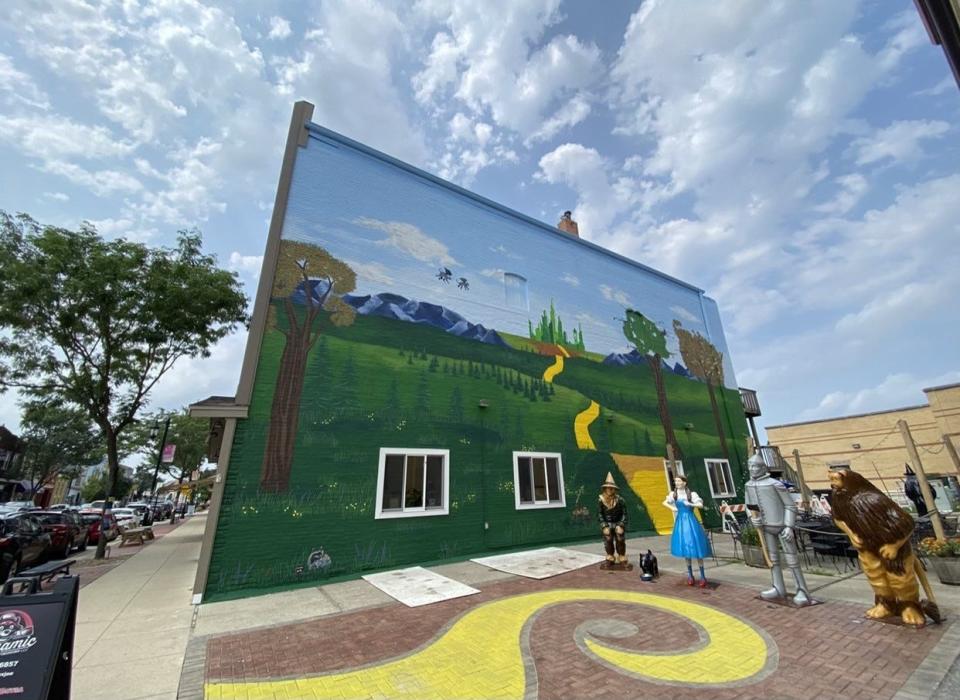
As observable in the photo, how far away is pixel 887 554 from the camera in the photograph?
18.0ft

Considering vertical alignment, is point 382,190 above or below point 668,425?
above

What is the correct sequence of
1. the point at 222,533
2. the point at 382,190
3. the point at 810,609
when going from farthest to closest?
the point at 382,190, the point at 222,533, the point at 810,609

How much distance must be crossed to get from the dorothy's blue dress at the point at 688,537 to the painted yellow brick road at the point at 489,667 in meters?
1.46

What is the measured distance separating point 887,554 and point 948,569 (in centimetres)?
360

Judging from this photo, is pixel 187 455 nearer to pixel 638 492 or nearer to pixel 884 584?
pixel 638 492

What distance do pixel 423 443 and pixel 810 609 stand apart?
8.34 meters

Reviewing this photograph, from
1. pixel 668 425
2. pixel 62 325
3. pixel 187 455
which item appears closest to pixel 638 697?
pixel 668 425

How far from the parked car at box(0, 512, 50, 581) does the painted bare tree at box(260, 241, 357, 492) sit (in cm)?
859

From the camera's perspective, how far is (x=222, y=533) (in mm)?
8211

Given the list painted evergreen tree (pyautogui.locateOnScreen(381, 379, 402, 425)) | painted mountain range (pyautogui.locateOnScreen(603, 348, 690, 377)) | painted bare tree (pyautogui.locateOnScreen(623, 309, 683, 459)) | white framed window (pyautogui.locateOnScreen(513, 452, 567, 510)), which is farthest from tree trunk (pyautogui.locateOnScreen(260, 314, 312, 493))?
painted bare tree (pyautogui.locateOnScreen(623, 309, 683, 459))

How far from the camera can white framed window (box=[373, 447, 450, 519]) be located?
33.3 feet

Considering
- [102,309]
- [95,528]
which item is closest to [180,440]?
[95,528]

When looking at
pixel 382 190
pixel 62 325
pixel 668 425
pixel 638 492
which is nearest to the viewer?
pixel 382 190

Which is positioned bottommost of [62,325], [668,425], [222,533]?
[222,533]
